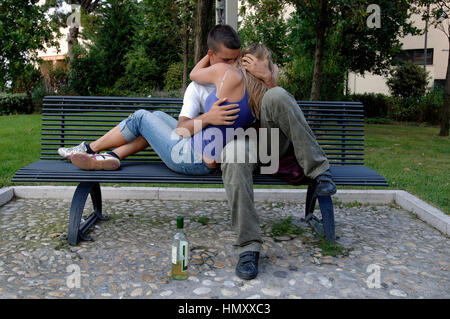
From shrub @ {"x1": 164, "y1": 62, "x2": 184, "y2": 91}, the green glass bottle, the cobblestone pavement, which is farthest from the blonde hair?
shrub @ {"x1": 164, "y1": 62, "x2": 184, "y2": 91}

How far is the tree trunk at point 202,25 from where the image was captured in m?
8.76

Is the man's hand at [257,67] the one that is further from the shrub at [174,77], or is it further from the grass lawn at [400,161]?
the shrub at [174,77]

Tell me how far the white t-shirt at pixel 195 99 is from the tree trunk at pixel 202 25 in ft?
17.3

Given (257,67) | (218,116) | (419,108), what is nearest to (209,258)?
(218,116)

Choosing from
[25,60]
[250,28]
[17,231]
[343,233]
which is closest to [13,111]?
[25,60]

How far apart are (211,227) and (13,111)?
54.5 ft

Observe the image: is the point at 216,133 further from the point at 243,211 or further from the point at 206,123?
the point at 243,211

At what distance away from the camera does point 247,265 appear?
308 cm

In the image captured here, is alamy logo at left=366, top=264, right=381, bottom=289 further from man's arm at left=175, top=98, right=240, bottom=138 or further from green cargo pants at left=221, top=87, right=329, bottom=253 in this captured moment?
man's arm at left=175, top=98, right=240, bottom=138

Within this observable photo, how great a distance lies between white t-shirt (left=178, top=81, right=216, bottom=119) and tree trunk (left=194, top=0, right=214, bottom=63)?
5.26 m

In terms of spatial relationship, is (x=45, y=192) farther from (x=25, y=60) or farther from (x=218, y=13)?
(x=25, y=60)

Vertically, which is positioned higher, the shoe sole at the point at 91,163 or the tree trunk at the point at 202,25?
the tree trunk at the point at 202,25

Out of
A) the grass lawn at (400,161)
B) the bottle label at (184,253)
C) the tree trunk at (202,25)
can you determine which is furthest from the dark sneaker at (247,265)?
the tree trunk at (202,25)
